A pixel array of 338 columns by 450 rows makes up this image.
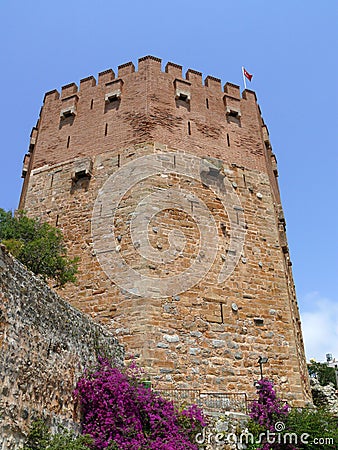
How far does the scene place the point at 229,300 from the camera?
10.7m

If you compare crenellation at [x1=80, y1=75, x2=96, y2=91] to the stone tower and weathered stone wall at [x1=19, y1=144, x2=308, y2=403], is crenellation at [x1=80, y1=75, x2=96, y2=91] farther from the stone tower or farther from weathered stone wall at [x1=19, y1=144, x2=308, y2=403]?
weathered stone wall at [x1=19, y1=144, x2=308, y2=403]

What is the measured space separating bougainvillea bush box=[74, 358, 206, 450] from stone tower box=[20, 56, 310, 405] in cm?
138

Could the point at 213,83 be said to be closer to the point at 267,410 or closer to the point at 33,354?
the point at 267,410

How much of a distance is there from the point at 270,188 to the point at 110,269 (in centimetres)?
514

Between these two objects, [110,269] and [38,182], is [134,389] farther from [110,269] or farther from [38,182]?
[38,182]

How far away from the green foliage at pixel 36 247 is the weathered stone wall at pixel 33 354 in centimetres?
222

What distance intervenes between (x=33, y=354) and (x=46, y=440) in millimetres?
1064

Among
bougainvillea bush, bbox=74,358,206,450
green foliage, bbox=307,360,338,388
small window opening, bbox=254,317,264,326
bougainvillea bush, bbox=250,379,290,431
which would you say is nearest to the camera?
bougainvillea bush, bbox=74,358,206,450

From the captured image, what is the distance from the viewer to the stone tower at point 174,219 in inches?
392

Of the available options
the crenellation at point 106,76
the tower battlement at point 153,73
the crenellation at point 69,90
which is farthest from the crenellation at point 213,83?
the crenellation at point 69,90

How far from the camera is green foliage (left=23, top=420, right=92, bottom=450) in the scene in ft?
19.1

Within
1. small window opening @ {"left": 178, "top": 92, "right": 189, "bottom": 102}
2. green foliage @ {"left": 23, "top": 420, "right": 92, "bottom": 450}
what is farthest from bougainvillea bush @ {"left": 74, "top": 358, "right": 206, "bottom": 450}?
small window opening @ {"left": 178, "top": 92, "right": 189, "bottom": 102}

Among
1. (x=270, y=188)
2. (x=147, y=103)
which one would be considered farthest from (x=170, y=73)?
(x=270, y=188)

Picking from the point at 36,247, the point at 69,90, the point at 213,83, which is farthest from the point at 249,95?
the point at 36,247
